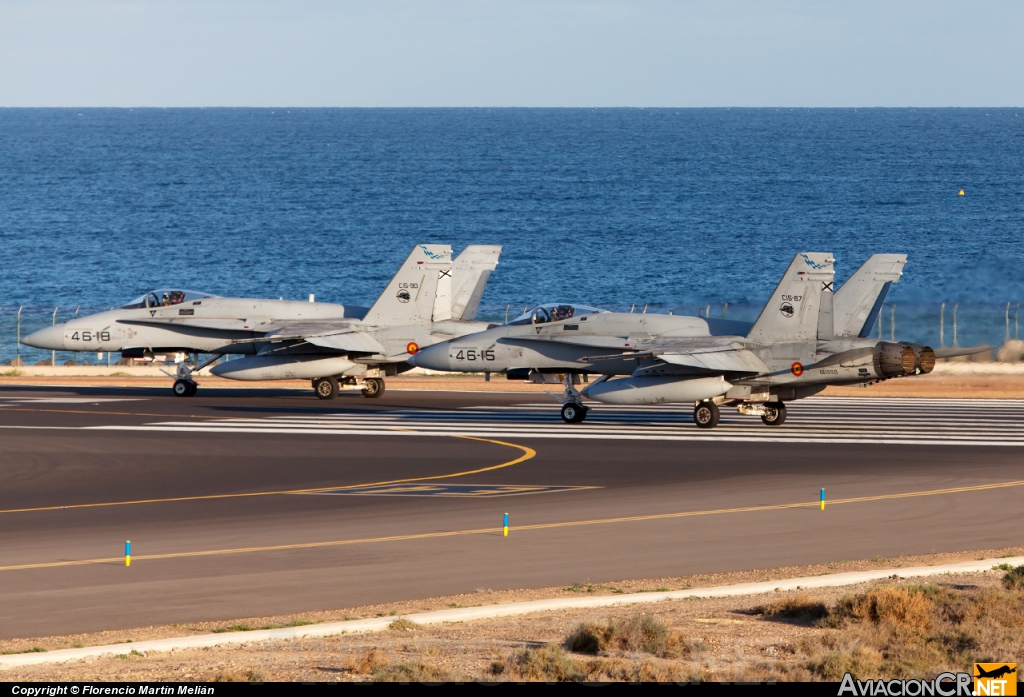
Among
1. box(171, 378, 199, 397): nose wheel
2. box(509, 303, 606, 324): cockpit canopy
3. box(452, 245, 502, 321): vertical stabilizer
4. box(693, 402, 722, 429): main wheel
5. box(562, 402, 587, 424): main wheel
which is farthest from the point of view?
box(171, 378, 199, 397): nose wheel

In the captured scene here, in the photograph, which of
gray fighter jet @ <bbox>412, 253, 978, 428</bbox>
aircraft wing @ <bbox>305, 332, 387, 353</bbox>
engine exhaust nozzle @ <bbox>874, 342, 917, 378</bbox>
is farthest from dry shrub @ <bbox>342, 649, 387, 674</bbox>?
aircraft wing @ <bbox>305, 332, 387, 353</bbox>

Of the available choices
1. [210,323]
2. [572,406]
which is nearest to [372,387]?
[210,323]

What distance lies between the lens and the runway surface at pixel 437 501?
1595 cm

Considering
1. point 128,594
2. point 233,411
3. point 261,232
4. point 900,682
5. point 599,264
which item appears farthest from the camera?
point 261,232

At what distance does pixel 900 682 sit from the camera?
33.5 feet

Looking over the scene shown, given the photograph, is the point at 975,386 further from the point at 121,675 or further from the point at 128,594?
the point at 121,675

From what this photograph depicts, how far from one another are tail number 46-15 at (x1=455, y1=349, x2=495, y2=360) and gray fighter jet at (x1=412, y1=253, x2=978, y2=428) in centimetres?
3

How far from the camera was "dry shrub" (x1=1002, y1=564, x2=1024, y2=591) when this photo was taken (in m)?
14.1

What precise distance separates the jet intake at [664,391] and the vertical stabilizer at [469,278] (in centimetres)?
954

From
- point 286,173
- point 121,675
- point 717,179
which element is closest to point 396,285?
point 121,675

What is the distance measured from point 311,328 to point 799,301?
48.4ft

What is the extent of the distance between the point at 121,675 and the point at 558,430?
23103 mm

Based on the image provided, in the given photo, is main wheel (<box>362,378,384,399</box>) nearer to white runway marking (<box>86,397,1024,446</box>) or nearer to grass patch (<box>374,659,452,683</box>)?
white runway marking (<box>86,397,1024,446</box>)

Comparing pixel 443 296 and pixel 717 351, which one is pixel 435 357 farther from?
pixel 717 351
